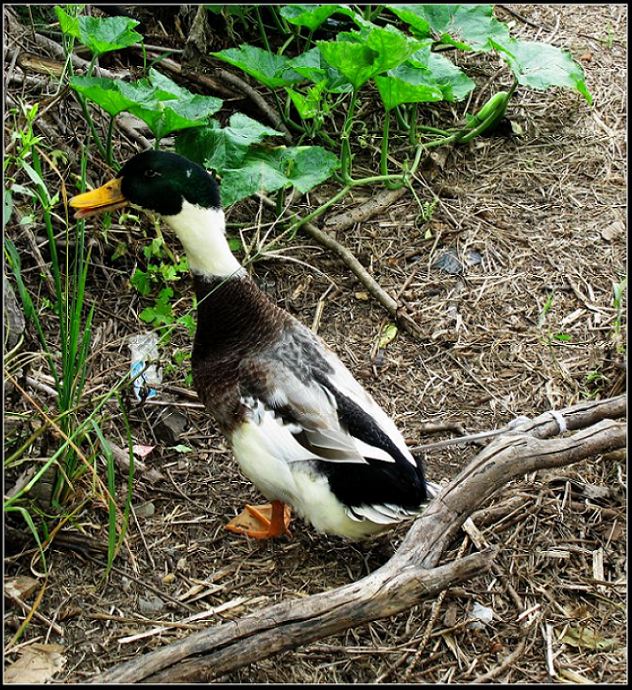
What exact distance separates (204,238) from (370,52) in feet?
3.73

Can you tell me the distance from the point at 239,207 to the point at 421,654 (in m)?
2.20

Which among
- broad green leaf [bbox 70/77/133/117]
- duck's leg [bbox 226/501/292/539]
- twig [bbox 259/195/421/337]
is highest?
broad green leaf [bbox 70/77/133/117]

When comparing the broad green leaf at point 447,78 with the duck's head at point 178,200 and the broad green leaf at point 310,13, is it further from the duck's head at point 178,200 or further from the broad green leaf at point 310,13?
the duck's head at point 178,200

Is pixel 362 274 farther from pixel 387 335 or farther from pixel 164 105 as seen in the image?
pixel 164 105

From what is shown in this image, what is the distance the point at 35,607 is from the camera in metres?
2.37

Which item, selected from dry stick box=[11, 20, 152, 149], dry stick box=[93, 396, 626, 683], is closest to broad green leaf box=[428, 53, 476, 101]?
dry stick box=[11, 20, 152, 149]

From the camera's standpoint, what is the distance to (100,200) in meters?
2.83

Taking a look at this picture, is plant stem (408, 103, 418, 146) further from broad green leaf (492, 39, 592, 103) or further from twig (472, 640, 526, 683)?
twig (472, 640, 526, 683)

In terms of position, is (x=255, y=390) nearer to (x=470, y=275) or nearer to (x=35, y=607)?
(x=35, y=607)

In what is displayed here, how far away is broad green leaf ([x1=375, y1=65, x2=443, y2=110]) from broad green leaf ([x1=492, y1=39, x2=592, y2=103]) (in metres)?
0.37

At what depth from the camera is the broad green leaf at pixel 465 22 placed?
3.95m

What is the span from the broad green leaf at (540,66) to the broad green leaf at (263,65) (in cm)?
91

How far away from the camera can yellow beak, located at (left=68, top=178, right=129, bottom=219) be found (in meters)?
2.82

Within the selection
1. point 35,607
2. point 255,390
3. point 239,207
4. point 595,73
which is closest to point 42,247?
point 239,207
